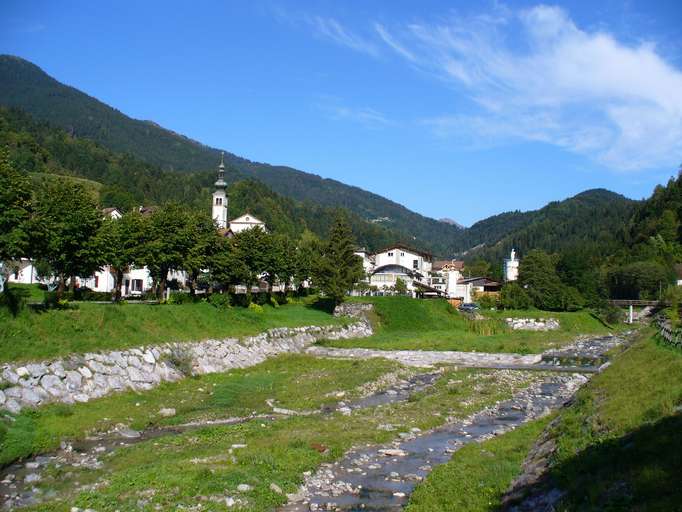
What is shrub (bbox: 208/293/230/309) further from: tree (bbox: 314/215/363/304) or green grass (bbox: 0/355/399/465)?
tree (bbox: 314/215/363/304)

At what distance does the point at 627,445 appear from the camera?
14.4 m

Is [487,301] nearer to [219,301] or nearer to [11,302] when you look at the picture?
[219,301]

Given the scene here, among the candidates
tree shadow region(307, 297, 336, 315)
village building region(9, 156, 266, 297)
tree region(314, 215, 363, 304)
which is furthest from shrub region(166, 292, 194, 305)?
tree shadow region(307, 297, 336, 315)

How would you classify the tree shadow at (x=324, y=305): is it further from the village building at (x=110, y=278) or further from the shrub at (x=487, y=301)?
the shrub at (x=487, y=301)

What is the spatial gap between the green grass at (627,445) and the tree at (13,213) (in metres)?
27.2

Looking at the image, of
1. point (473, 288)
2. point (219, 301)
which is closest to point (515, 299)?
point (473, 288)

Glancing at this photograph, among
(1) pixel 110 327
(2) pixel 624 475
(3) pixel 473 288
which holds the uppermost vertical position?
(3) pixel 473 288

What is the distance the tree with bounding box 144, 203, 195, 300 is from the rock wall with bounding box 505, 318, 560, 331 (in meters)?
47.0

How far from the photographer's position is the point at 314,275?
75.5 metres

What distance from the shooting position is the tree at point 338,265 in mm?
74062

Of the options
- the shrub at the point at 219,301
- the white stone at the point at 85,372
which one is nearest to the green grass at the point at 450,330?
the shrub at the point at 219,301

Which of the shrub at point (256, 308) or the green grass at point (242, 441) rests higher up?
the shrub at point (256, 308)

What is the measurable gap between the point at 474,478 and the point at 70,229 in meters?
32.2

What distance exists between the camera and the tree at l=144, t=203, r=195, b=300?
52.4 m
